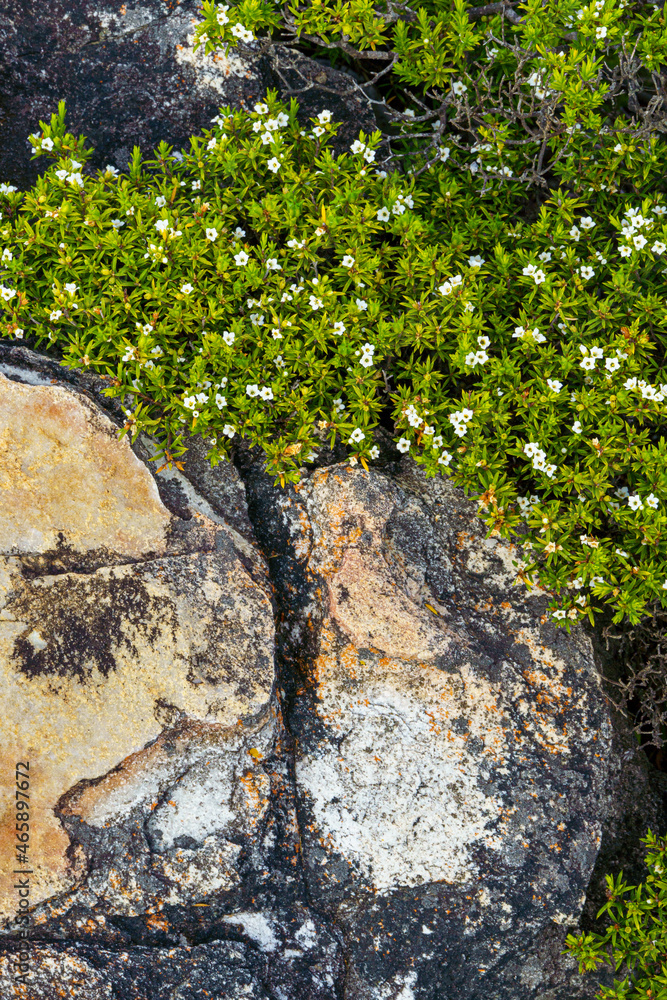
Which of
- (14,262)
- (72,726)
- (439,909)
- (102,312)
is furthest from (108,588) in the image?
(439,909)

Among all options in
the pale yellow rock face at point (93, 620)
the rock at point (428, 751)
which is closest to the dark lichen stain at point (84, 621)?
the pale yellow rock face at point (93, 620)

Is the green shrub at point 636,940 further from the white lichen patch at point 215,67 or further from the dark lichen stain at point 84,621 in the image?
the white lichen patch at point 215,67

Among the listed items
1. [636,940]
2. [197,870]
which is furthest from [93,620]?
[636,940]

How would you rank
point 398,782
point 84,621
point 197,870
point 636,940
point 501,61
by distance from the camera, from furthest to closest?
point 501,61
point 636,940
point 398,782
point 84,621
point 197,870

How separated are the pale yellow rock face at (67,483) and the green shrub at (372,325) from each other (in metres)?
0.25

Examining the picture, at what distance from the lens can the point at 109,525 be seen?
152 inches

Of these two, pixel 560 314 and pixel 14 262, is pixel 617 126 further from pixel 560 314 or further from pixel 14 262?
pixel 14 262

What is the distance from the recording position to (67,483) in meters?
3.88

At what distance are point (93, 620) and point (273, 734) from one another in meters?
1.06

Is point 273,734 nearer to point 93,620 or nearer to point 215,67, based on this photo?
point 93,620

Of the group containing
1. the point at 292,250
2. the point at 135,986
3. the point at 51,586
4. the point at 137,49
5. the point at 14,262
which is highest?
the point at 137,49

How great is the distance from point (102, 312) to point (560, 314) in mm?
2399

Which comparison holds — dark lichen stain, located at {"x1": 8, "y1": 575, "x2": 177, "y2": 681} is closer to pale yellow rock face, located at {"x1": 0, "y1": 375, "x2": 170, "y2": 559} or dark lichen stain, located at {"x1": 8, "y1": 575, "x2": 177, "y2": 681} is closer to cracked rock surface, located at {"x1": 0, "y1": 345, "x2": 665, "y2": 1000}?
cracked rock surface, located at {"x1": 0, "y1": 345, "x2": 665, "y2": 1000}

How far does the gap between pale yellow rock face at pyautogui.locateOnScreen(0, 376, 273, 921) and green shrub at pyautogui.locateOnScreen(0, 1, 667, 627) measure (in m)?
0.39
